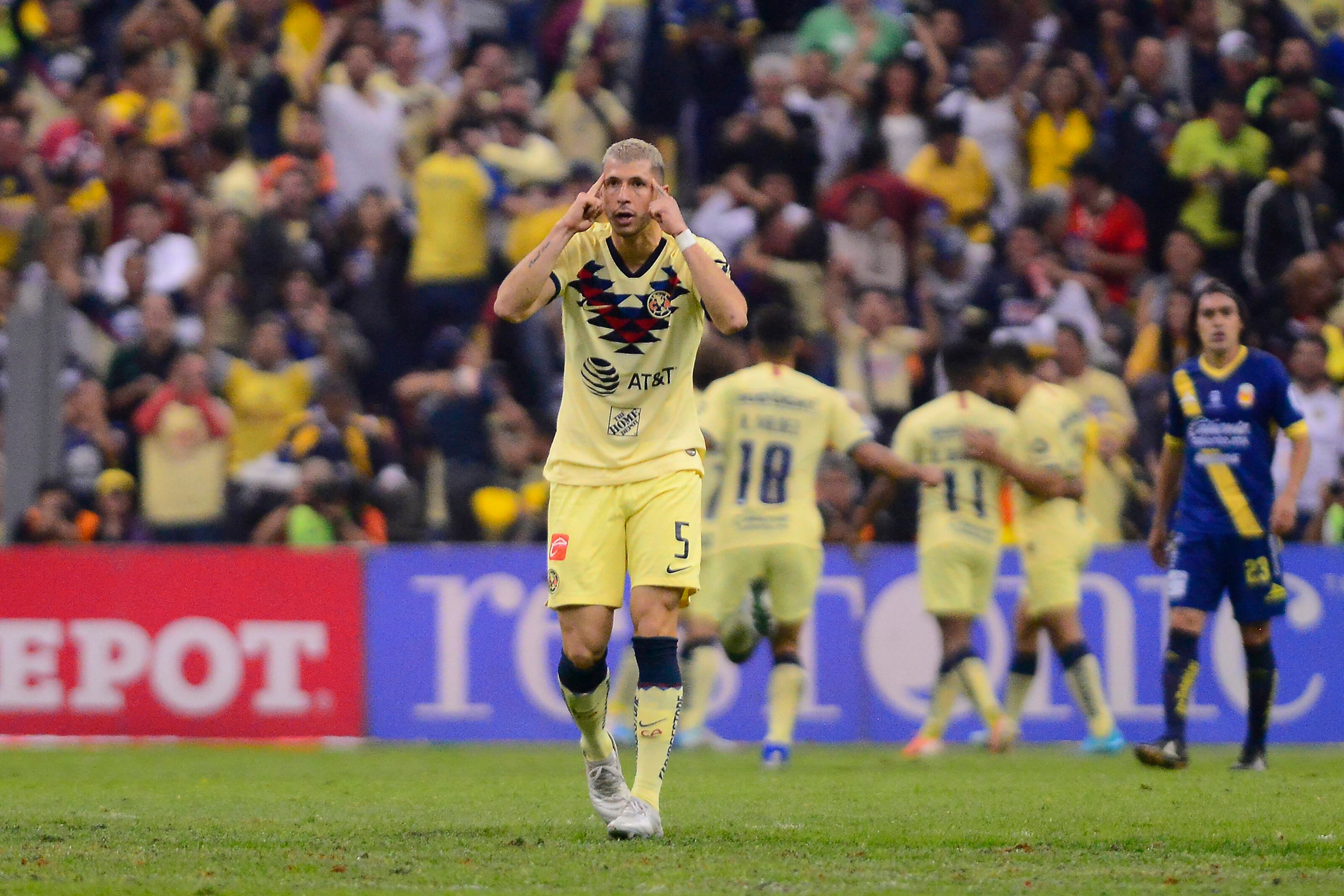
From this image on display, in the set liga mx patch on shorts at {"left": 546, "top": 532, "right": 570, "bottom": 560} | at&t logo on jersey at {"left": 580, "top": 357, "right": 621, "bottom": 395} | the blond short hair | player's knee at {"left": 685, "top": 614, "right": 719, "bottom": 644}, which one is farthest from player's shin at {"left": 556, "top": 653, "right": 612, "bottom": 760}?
player's knee at {"left": 685, "top": 614, "right": 719, "bottom": 644}

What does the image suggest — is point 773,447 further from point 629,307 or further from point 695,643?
point 629,307

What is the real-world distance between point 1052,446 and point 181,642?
6346 millimetres

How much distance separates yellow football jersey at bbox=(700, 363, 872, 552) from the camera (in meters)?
11.7

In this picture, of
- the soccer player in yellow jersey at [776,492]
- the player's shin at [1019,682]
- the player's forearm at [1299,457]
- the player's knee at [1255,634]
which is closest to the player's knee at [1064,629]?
the player's shin at [1019,682]

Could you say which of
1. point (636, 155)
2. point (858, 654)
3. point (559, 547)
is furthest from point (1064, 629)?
A: point (636, 155)

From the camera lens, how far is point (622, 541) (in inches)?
291

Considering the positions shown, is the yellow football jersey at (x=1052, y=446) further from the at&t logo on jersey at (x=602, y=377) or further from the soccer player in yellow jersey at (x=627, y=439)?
the at&t logo on jersey at (x=602, y=377)

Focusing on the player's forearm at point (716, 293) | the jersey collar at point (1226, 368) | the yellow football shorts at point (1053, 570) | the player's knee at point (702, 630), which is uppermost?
the jersey collar at point (1226, 368)

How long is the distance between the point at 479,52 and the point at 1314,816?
1276cm

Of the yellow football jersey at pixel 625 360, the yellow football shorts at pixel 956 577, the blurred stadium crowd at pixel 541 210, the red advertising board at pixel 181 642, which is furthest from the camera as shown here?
the blurred stadium crowd at pixel 541 210

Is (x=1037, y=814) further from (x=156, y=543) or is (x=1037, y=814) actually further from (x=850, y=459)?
(x=156, y=543)

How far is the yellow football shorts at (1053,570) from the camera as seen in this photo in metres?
12.9

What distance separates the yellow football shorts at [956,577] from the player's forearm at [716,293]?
5.64 meters

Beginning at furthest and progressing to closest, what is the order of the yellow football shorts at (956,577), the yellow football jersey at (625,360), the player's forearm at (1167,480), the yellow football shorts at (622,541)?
the yellow football shorts at (956,577)
the player's forearm at (1167,480)
the yellow football jersey at (625,360)
the yellow football shorts at (622,541)
